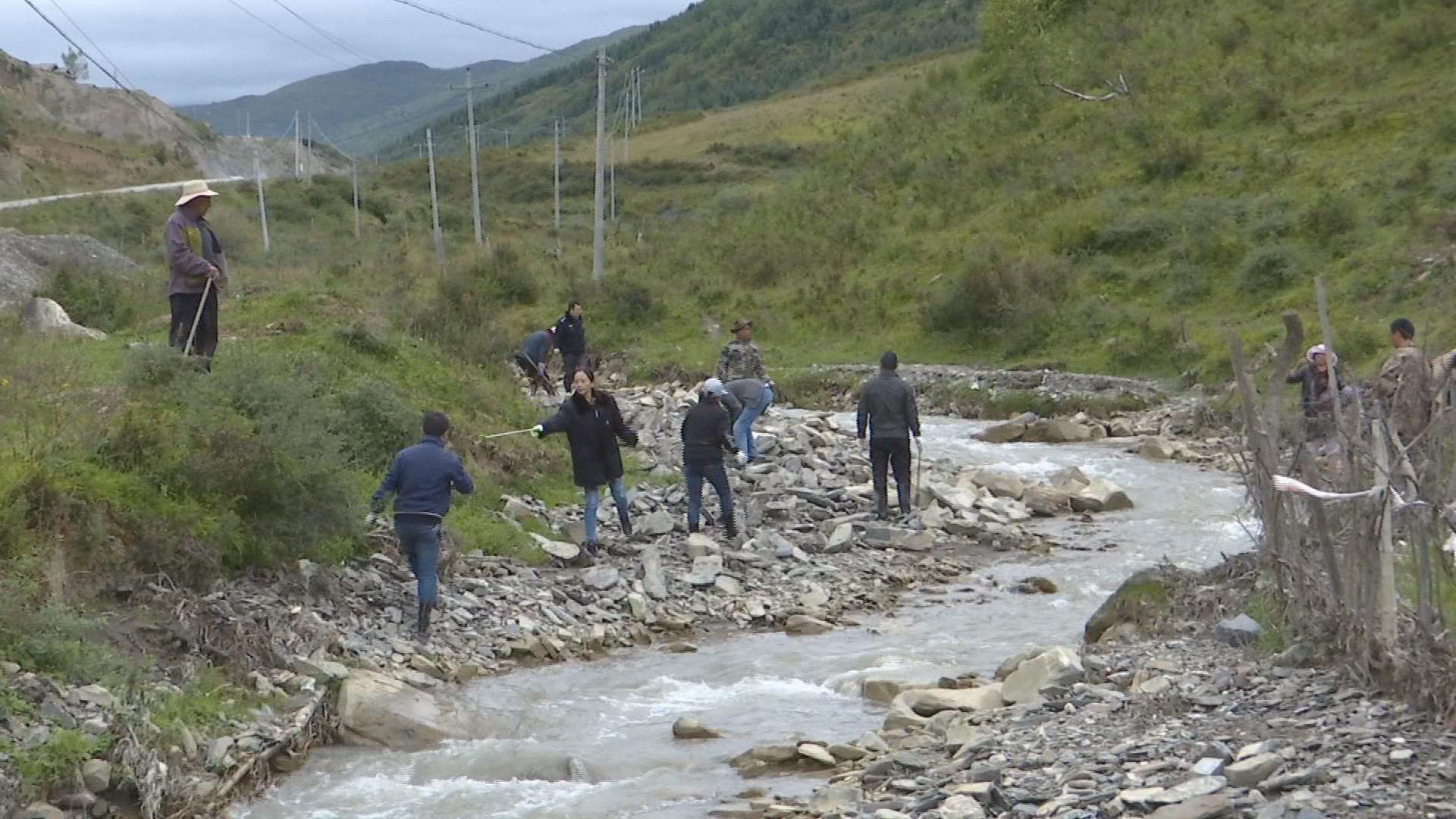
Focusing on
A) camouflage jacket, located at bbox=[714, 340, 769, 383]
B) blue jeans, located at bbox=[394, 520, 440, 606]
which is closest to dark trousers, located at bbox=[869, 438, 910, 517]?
camouflage jacket, located at bbox=[714, 340, 769, 383]

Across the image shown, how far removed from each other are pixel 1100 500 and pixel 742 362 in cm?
515

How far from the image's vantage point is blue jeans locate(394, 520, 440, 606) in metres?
12.4

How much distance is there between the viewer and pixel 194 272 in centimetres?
1399

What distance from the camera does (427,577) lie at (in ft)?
41.3

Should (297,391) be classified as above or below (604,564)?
above

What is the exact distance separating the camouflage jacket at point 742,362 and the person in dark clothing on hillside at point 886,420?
2.37 meters

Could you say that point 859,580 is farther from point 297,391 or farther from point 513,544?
point 297,391

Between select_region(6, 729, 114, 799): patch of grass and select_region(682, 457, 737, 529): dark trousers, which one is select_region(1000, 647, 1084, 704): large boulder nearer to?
select_region(6, 729, 114, 799): patch of grass

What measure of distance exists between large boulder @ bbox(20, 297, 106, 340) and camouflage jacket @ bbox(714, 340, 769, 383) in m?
8.32

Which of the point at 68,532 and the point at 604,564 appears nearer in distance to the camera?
the point at 68,532

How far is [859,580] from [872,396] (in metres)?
2.61

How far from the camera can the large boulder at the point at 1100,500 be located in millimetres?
20188

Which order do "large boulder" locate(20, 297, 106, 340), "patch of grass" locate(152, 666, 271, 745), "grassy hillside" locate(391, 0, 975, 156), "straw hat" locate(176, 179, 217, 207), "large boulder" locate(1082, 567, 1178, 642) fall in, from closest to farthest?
"patch of grass" locate(152, 666, 271, 745) → "large boulder" locate(1082, 567, 1178, 642) → "straw hat" locate(176, 179, 217, 207) → "large boulder" locate(20, 297, 106, 340) → "grassy hillside" locate(391, 0, 975, 156)

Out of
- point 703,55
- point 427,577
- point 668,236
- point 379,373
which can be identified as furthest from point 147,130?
point 427,577
